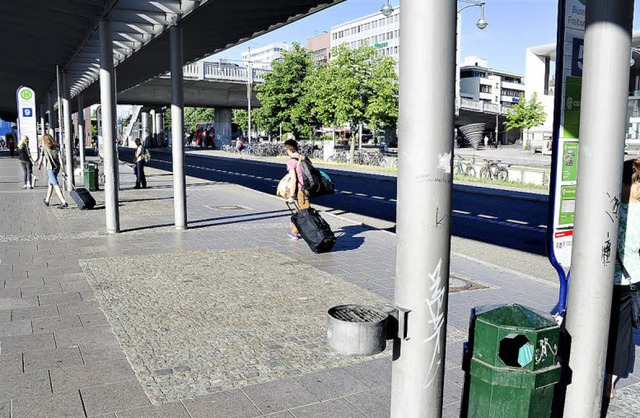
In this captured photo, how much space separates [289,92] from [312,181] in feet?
136

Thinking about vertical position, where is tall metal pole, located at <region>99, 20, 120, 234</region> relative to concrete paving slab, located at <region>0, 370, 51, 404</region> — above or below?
above

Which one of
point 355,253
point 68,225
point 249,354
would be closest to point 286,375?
point 249,354

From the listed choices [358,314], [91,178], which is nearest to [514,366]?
[358,314]

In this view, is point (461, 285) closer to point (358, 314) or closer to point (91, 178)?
point (358, 314)

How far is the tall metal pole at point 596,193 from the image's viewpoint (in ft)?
10.3

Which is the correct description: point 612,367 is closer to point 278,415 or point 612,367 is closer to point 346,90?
point 278,415

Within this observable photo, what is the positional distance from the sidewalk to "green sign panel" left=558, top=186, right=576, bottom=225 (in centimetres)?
145

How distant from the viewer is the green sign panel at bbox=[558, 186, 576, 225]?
12.9 ft

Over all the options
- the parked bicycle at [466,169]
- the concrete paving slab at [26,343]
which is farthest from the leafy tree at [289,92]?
the concrete paving slab at [26,343]

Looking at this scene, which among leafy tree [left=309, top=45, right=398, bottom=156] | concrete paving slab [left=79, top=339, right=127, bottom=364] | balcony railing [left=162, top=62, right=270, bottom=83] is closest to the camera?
concrete paving slab [left=79, top=339, right=127, bottom=364]

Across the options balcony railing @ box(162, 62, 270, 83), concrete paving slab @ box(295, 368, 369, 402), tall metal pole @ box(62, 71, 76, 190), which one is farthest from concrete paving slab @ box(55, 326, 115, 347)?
balcony railing @ box(162, 62, 270, 83)

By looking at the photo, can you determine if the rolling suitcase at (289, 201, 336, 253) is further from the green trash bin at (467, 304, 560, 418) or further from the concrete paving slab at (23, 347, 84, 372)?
the green trash bin at (467, 304, 560, 418)

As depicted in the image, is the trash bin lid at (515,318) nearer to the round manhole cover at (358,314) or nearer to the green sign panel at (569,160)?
the round manhole cover at (358,314)

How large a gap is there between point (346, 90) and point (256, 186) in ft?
56.8
